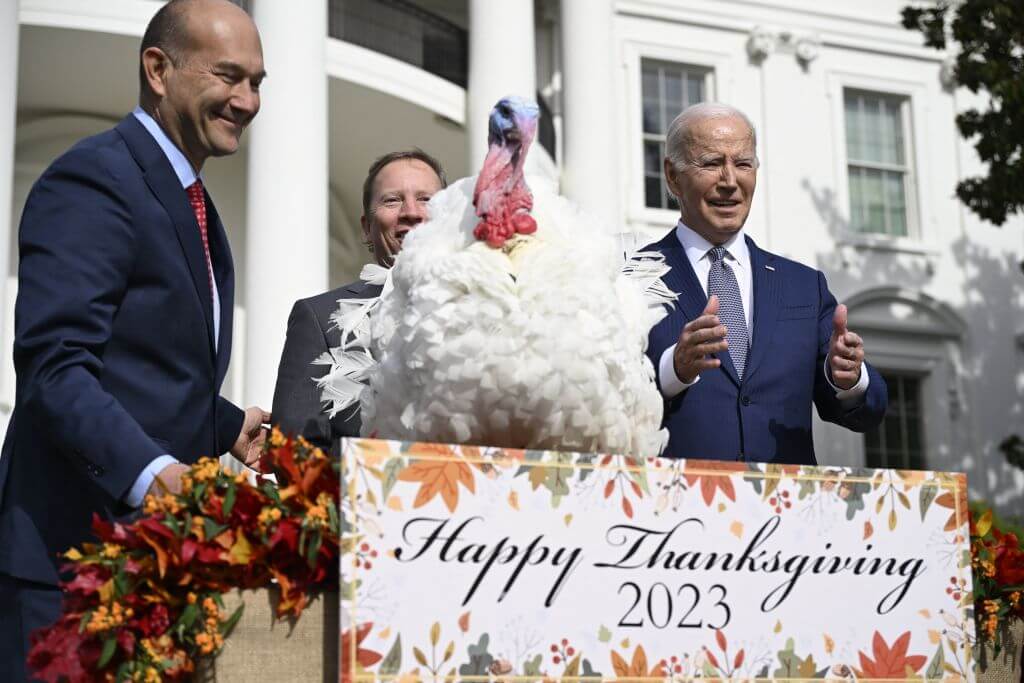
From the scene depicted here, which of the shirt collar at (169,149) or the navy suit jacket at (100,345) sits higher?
the shirt collar at (169,149)

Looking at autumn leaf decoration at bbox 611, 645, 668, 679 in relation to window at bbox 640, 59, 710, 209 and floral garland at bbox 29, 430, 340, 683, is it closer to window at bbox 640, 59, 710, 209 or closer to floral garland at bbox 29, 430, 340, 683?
floral garland at bbox 29, 430, 340, 683

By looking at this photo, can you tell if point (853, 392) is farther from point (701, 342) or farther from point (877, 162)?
point (877, 162)

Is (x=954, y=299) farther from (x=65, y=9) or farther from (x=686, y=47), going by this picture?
(x=65, y=9)

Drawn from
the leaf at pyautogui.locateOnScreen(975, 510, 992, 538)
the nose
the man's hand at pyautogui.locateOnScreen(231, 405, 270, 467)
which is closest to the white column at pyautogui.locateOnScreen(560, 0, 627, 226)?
the nose

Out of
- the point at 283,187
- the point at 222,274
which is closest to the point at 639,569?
the point at 222,274

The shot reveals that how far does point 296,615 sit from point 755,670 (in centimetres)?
78

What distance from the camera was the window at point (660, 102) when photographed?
1727cm

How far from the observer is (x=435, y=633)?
2.25 meters

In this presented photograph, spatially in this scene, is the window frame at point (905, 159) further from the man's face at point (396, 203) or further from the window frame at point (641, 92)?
the man's face at point (396, 203)

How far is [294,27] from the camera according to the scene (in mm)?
12523

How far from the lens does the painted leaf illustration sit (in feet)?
7.50

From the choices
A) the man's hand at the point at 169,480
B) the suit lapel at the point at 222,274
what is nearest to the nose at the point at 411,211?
the suit lapel at the point at 222,274

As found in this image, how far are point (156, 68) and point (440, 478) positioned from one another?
3.78ft

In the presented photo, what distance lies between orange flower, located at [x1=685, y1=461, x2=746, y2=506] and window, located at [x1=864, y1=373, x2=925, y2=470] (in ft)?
51.5
